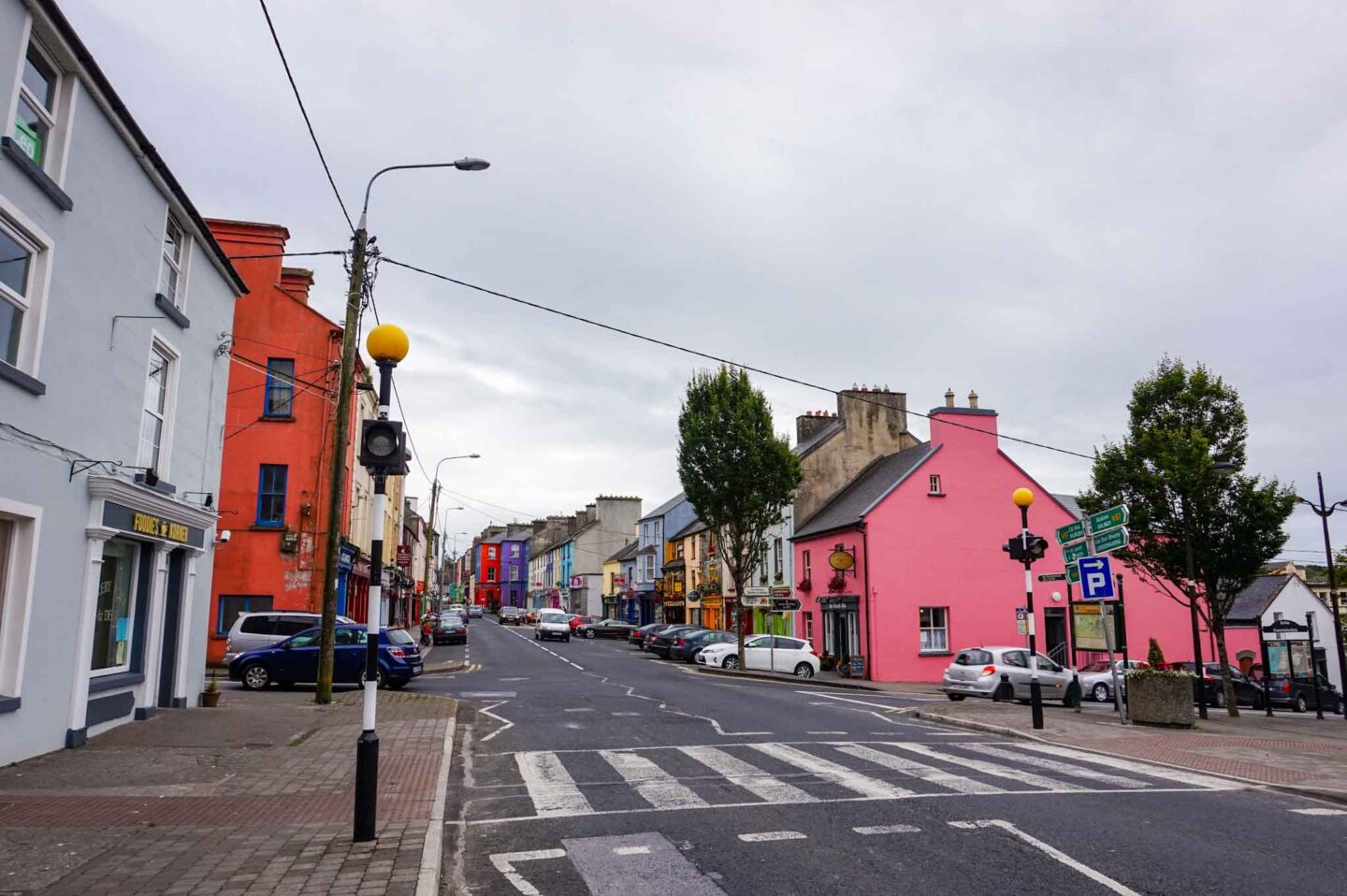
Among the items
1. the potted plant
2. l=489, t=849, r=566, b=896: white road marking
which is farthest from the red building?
l=489, t=849, r=566, b=896: white road marking

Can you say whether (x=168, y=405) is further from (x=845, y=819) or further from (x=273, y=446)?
(x=273, y=446)

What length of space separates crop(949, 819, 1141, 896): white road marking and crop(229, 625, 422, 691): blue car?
1512cm

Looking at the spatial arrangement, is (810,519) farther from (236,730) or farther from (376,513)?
(376,513)

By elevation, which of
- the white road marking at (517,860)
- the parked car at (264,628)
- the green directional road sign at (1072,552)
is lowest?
the white road marking at (517,860)

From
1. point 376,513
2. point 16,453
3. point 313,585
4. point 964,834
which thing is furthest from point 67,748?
point 313,585

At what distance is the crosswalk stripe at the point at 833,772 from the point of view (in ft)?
29.9

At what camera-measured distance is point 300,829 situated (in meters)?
7.26

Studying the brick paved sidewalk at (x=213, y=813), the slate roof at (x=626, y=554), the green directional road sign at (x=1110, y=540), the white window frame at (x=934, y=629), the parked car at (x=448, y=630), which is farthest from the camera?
the slate roof at (x=626, y=554)

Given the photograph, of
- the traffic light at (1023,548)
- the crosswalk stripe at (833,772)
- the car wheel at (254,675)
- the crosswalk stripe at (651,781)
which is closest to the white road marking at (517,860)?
the crosswalk stripe at (651,781)

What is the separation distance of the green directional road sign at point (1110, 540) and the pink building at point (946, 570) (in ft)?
47.8

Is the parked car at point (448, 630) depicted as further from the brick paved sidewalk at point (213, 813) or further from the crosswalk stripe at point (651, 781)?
the crosswalk stripe at point (651, 781)

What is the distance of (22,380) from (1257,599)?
43939 millimetres

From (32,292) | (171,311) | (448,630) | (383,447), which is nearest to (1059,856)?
(383,447)

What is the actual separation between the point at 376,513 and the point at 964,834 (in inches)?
217
